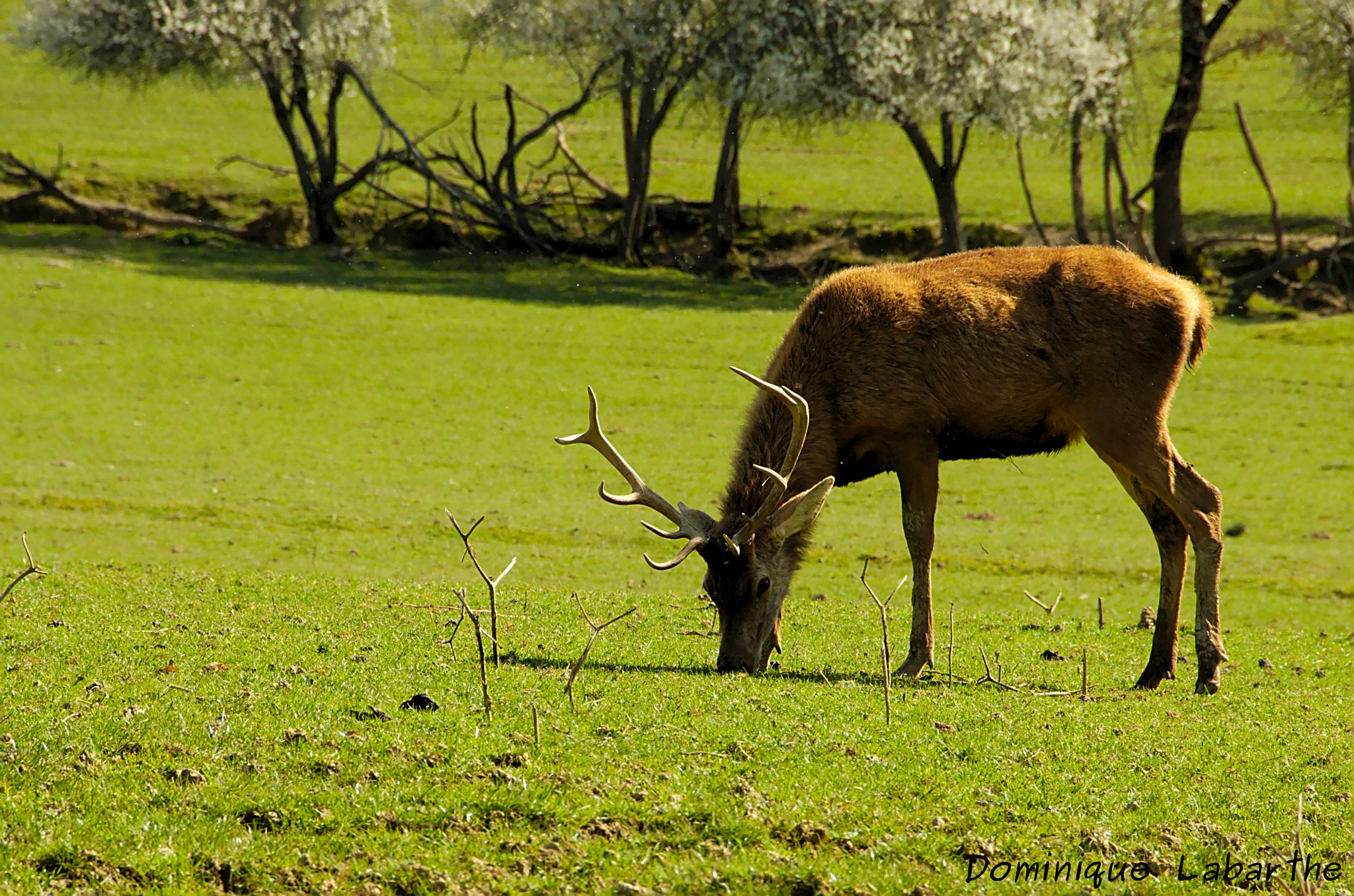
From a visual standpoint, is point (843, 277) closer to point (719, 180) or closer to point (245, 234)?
point (719, 180)

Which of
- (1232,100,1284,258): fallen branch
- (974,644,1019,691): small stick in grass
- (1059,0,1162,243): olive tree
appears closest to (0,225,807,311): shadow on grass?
(1059,0,1162,243): olive tree

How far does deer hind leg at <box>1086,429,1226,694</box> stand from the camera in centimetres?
1005

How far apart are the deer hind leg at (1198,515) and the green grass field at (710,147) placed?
2853 centimetres

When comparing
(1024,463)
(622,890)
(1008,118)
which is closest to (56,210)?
(1008,118)

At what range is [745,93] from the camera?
35.2 metres

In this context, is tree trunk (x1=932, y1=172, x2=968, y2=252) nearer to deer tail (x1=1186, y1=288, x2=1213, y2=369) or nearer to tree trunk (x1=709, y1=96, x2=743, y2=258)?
tree trunk (x1=709, y1=96, x2=743, y2=258)

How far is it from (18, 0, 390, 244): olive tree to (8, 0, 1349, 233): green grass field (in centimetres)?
212

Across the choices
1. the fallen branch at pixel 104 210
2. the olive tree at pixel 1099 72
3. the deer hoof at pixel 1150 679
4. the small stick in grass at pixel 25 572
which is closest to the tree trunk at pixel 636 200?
the fallen branch at pixel 104 210

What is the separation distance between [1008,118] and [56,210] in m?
26.5

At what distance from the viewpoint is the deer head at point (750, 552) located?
977cm

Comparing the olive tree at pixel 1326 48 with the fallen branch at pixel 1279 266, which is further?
the olive tree at pixel 1326 48

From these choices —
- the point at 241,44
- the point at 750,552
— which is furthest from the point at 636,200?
the point at 750,552

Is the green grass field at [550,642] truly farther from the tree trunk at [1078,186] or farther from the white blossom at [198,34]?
the white blossom at [198,34]

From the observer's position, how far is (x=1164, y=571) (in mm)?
10703
